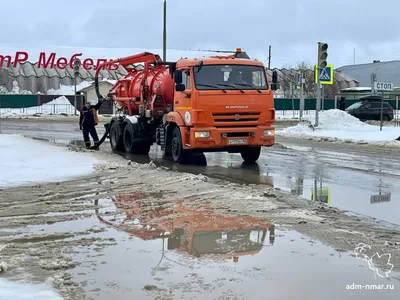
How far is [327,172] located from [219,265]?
793 centimetres

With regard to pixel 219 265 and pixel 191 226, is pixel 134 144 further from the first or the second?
pixel 219 265

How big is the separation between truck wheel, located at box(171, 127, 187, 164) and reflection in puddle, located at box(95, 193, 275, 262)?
5598 mm

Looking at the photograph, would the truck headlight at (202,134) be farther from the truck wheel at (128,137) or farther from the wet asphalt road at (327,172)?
the truck wheel at (128,137)

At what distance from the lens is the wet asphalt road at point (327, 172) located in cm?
941

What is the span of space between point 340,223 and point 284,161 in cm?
797

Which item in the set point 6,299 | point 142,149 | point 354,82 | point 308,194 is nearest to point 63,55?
point 354,82

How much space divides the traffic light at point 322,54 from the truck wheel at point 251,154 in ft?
37.3

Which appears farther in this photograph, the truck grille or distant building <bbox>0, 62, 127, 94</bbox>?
distant building <bbox>0, 62, 127, 94</bbox>

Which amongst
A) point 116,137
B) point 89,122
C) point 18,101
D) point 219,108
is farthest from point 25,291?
point 18,101

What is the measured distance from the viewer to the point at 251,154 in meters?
15.4

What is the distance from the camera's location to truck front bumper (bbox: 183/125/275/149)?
13.7 metres

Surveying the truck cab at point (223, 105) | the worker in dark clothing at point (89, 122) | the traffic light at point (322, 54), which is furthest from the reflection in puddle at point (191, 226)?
the traffic light at point (322, 54)

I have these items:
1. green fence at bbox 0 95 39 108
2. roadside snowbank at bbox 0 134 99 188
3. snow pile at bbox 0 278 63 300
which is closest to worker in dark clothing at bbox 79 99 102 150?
roadside snowbank at bbox 0 134 99 188

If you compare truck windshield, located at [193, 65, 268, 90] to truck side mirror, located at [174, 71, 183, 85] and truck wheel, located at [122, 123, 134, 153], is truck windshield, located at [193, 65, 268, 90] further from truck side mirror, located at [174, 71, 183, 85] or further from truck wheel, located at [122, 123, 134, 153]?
truck wheel, located at [122, 123, 134, 153]
